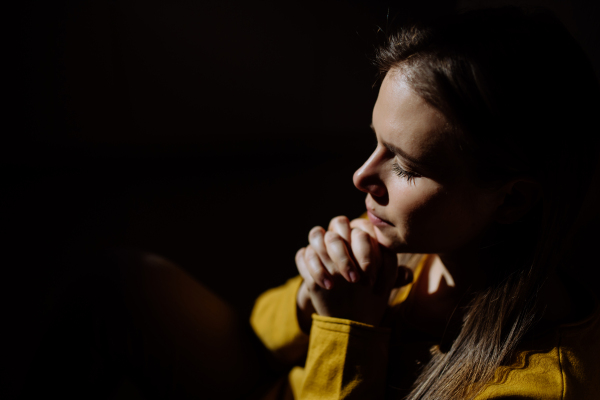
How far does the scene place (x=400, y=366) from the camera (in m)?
0.73

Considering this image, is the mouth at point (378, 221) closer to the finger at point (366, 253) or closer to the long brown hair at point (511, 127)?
the finger at point (366, 253)

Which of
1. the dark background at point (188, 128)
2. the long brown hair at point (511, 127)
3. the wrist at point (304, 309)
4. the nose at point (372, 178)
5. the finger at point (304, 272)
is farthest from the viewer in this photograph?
the dark background at point (188, 128)

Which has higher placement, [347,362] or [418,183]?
[418,183]

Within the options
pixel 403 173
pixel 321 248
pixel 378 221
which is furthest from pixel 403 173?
pixel 321 248

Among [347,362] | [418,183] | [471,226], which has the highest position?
[418,183]

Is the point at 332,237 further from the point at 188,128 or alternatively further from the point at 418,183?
the point at 188,128

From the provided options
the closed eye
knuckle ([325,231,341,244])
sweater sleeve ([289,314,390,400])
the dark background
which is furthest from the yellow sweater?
the dark background

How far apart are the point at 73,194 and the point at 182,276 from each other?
120cm

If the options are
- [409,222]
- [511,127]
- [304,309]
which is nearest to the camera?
[511,127]

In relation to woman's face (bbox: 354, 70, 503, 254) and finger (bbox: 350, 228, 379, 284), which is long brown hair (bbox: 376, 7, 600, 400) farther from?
finger (bbox: 350, 228, 379, 284)

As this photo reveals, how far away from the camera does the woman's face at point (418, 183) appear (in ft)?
1.83

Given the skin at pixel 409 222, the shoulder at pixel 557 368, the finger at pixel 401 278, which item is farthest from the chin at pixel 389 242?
the shoulder at pixel 557 368

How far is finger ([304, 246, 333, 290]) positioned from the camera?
0.71 meters

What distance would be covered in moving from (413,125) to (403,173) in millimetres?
79
